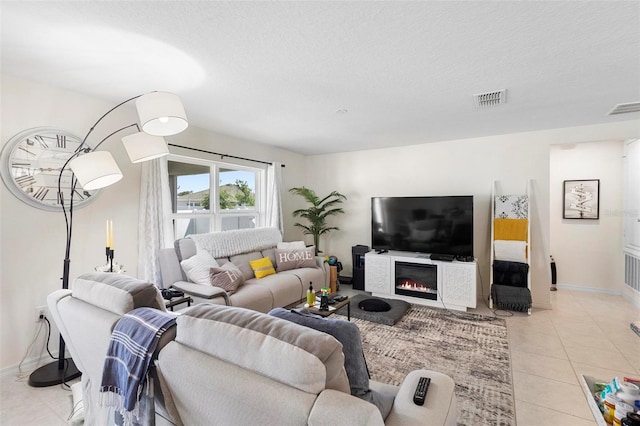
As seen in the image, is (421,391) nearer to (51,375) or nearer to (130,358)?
(130,358)

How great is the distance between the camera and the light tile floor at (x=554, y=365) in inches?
75.6

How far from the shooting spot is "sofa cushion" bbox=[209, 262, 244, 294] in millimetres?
3088

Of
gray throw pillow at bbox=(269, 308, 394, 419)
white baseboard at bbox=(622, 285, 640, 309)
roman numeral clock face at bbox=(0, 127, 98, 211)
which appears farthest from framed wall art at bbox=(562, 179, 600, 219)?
roman numeral clock face at bbox=(0, 127, 98, 211)

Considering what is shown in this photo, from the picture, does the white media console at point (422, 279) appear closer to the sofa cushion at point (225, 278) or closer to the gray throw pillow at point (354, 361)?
the sofa cushion at point (225, 278)

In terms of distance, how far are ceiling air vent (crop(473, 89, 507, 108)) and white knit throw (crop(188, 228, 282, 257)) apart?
3.17m

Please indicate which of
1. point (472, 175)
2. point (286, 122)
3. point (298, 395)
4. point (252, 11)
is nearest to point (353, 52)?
point (252, 11)

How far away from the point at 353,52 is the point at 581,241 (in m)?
5.04

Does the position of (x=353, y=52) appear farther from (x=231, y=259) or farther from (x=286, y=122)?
(x=231, y=259)

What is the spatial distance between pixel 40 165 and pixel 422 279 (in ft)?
14.8

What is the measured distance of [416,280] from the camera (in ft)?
13.9

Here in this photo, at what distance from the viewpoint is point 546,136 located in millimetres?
3922

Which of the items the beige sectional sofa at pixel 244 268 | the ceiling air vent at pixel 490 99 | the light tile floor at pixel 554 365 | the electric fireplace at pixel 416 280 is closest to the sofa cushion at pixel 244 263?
the beige sectional sofa at pixel 244 268

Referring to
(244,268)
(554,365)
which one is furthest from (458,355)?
(244,268)

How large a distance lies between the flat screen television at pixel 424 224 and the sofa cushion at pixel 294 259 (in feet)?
3.59
